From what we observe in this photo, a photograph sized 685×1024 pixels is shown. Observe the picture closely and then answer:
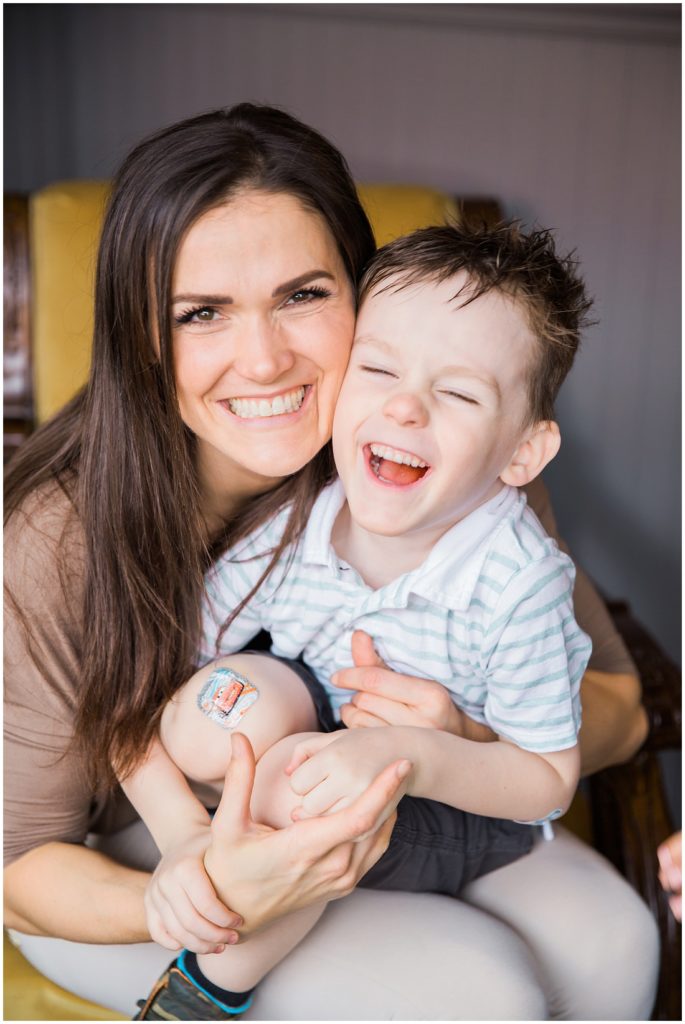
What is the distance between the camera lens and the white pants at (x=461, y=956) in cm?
116

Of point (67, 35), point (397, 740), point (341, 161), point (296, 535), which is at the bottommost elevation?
point (397, 740)

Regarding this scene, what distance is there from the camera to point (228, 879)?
1.02 m

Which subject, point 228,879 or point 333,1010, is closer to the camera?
point 228,879

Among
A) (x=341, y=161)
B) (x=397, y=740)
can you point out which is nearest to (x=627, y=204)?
(x=341, y=161)

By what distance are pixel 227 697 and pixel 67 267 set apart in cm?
103

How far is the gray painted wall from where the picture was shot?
224cm

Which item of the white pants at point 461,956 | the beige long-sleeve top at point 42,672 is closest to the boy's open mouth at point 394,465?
the beige long-sleeve top at point 42,672

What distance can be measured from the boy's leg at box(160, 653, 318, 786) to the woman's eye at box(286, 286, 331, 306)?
397 mm

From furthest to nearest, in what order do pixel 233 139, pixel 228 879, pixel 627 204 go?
pixel 627 204 < pixel 233 139 < pixel 228 879

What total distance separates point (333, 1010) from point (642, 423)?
5.95 feet

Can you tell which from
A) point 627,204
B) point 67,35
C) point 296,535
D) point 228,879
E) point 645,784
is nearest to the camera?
point 228,879

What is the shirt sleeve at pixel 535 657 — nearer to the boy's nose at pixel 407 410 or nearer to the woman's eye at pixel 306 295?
the boy's nose at pixel 407 410

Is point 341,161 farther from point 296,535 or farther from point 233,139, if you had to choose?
point 296,535

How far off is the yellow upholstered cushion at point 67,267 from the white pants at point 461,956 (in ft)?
2.84
